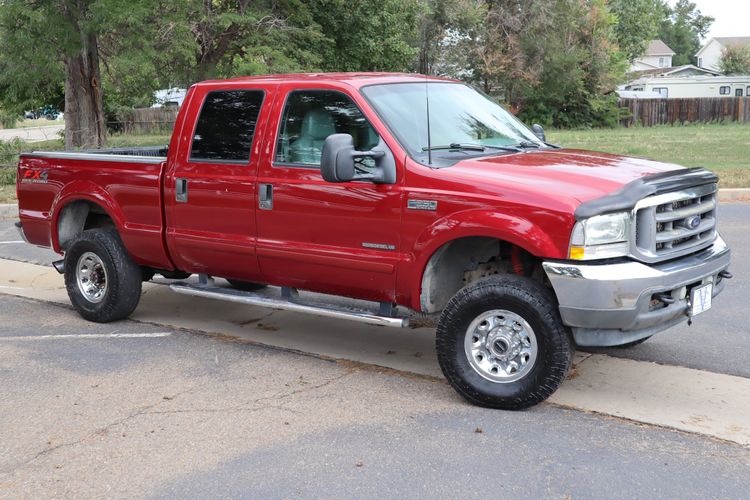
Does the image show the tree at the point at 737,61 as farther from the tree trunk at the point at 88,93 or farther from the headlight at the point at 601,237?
the headlight at the point at 601,237

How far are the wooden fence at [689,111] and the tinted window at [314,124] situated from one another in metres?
48.5

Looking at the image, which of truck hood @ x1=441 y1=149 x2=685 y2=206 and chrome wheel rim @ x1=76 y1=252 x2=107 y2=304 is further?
chrome wheel rim @ x1=76 y1=252 x2=107 y2=304

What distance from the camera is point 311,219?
6.00 metres

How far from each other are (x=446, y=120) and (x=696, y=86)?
7426cm

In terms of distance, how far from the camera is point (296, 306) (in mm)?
6184

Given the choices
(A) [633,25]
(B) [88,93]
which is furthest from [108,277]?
(A) [633,25]

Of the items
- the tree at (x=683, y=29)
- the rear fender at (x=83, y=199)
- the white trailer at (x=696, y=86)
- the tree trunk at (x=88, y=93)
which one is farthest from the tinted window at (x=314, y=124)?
the tree at (x=683, y=29)

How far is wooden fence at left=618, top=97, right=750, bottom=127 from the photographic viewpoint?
50656 millimetres

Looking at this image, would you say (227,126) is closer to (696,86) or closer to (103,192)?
(103,192)

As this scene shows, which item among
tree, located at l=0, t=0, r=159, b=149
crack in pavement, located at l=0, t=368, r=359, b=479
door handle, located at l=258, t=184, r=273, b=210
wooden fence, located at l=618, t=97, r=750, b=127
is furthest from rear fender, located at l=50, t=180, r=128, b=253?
wooden fence, located at l=618, t=97, r=750, b=127

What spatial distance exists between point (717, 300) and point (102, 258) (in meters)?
5.27

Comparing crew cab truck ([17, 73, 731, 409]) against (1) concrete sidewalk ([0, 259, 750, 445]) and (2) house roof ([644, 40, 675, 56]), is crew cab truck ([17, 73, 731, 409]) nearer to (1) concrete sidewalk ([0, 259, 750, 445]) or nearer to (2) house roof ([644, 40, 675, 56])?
(1) concrete sidewalk ([0, 259, 750, 445])

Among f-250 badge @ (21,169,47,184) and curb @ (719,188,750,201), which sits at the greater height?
f-250 badge @ (21,169,47,184)

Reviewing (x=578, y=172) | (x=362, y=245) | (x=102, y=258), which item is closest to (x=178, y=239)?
(x=102, y=258)
